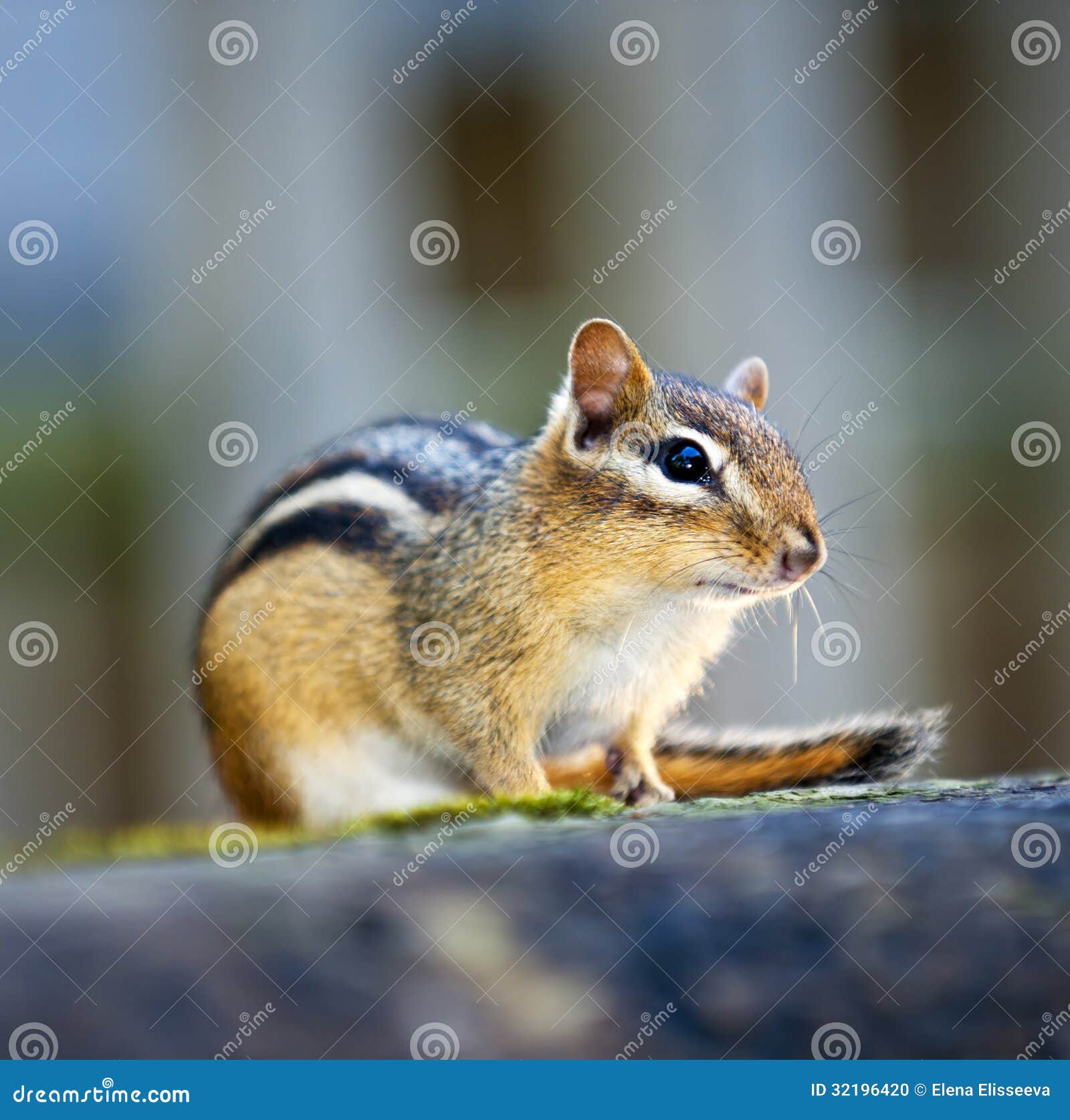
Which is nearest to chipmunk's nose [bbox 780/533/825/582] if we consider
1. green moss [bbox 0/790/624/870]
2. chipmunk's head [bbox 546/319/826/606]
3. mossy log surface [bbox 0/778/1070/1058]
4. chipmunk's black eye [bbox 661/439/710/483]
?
chipmunk's head [bbox 546/319/826/606]

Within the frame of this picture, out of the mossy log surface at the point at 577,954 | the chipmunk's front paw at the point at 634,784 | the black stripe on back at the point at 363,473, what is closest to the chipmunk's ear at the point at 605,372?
the black stripe on back at the point at 363,473

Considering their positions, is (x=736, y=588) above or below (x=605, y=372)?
below

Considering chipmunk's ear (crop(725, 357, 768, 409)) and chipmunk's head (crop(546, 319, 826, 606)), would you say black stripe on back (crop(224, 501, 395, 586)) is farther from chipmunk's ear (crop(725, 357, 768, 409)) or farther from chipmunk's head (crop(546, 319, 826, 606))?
chipmunk's ear (crop(725, 357, 768, 409))

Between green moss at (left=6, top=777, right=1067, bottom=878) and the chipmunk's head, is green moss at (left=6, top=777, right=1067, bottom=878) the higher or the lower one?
the lower one

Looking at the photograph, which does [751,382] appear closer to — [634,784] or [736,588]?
[736,588]

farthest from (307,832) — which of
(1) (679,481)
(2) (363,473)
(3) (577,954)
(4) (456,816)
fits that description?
(2) (363,473)

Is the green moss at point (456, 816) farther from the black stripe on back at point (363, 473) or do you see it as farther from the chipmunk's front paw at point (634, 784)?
the black stripe on back at point (363, 473)

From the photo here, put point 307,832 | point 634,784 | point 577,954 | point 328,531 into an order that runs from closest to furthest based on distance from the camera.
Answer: point 577,954, point 307,832, point 634,784, point 328,531
